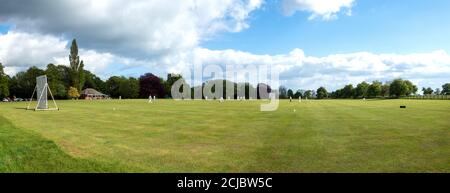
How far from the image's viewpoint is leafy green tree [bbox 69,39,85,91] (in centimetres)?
13612

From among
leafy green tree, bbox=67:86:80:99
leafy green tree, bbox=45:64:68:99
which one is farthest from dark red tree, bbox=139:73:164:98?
leafy green tree, bbox=67:86:80:99

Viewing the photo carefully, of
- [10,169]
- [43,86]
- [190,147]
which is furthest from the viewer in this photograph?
[43,86]

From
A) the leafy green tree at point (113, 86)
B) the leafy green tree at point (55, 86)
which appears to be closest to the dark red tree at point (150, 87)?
the leafy green tree at point (113, 86)

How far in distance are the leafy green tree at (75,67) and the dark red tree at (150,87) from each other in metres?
37.1

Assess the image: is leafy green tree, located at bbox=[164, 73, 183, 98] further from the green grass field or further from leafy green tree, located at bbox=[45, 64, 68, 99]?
the green grass field

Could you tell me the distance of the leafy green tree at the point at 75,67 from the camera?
136 m

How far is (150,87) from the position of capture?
173 meters

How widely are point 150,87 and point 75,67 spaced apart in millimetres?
40778

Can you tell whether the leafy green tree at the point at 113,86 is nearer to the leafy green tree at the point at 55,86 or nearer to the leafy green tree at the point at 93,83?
the leafy green tree at the point at 93,83

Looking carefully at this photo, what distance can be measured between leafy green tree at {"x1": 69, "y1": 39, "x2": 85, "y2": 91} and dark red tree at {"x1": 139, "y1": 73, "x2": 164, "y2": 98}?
122 feet
